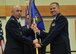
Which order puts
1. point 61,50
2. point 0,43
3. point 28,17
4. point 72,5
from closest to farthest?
1. point 61,50
2. point 28,17
3. point 0,43
4. point 72,5

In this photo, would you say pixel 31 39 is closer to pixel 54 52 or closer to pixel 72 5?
Result: pixel 54 52

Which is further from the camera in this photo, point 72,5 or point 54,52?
point 72,5

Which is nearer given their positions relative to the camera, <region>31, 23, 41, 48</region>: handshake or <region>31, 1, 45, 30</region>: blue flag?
<region>31, 23, 41, 48</region>: handshake

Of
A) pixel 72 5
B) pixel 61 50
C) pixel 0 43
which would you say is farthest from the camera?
pixel 72 5

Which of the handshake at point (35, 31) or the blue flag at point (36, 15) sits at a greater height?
the blue flag at point (36, 15)

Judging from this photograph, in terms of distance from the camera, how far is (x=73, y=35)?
25.8ft

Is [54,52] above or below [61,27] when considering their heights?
below

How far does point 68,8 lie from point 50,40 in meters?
2.20

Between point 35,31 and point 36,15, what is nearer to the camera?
point 35,31

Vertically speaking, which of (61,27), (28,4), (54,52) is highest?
(28,4)

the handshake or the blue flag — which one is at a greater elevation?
the blue flag

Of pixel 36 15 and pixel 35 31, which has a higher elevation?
pixel 36 15

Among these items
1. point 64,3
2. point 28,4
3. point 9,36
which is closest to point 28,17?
point 28,4

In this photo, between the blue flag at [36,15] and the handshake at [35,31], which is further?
the blue flag at [36,15]
